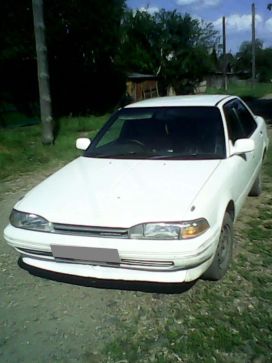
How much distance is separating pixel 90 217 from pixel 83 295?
75cm

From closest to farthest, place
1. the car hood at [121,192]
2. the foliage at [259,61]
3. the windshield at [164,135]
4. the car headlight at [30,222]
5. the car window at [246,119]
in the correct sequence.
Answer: the car hood at [121,192], the car headlight at [30,222], the windshield at [164,135], the car window at [246,119], the foliage at [259,61]

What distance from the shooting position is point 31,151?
31.0ft

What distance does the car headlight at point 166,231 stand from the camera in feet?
9.24

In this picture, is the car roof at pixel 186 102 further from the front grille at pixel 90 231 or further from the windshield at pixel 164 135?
the front grille at pixel 90 231

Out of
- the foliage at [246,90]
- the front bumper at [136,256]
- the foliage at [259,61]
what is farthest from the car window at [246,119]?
the foliage at [259,61]

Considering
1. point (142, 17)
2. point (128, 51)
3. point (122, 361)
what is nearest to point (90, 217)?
point (122, 361)

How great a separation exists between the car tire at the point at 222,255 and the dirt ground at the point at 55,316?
0.14 m

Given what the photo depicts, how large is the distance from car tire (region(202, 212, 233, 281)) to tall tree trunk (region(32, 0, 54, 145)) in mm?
7321

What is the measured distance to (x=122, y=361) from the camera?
2.53 m

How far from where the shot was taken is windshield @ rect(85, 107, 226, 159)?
393 cm

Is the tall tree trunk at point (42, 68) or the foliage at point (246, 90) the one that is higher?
the tall tree trunk at point (42, 68)

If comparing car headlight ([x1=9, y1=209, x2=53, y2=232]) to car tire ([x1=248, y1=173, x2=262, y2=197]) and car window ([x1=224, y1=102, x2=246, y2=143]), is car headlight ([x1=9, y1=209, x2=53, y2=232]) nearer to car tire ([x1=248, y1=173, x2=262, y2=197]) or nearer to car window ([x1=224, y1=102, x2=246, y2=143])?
car window ([x1=224, y1=102, x2=246, y2=143])

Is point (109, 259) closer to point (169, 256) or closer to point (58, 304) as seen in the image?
point (169, 256)

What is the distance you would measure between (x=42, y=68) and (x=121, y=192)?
743cm
